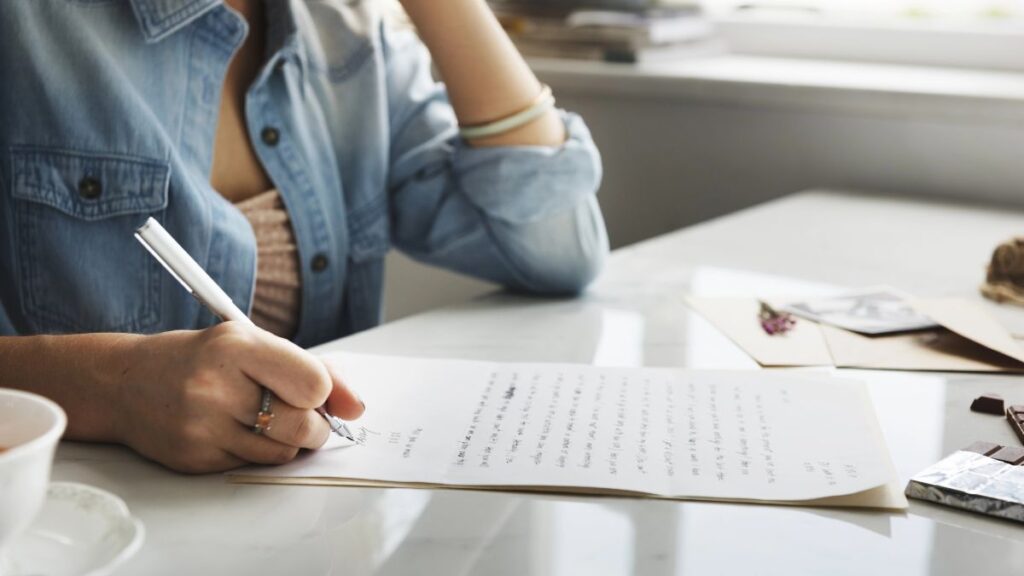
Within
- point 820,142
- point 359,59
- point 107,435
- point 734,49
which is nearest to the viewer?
point 107,435

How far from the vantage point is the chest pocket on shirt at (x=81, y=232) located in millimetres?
965

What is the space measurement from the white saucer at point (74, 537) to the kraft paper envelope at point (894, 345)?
21.4 inches

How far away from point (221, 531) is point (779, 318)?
0.56 meters

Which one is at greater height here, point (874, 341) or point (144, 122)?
point (144, 122)

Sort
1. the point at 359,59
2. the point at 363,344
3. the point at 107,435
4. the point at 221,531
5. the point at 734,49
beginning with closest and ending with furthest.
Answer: the point at 221,531 → the point at 107,435 → the point at 363,344 → the point at 359,59 → the point at 734,49

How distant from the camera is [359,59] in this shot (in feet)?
3.96

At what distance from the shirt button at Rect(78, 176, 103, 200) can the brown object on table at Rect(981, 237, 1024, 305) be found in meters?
0.80

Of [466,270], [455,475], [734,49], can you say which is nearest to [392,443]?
[455,475]

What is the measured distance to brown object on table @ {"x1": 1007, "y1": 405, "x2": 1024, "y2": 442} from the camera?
30.0 inches

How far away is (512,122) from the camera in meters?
1.15

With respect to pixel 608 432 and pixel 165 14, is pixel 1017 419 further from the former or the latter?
pixel 165 14

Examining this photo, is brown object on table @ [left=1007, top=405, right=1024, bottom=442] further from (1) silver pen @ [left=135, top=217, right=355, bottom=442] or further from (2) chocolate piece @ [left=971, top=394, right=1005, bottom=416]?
(1) silver pen @ [left=135, top=217, right=355, bottom=442]

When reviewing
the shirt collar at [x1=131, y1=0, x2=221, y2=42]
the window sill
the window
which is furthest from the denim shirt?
the window

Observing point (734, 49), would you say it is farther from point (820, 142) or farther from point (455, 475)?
point (455, 475)
